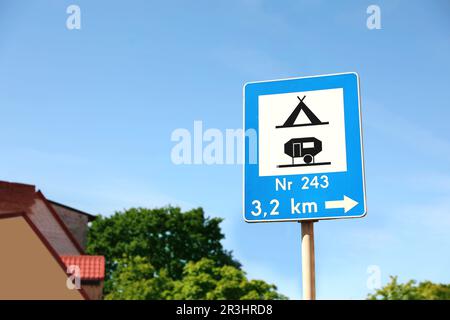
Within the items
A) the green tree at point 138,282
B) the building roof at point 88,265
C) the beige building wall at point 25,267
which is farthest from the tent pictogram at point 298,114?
the green tree at point 138,282

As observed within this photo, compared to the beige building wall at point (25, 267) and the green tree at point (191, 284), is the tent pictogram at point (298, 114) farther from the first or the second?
the green tree at point (191, 284)

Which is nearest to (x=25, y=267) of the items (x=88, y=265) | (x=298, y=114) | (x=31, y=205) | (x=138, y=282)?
(x=88, y=265)

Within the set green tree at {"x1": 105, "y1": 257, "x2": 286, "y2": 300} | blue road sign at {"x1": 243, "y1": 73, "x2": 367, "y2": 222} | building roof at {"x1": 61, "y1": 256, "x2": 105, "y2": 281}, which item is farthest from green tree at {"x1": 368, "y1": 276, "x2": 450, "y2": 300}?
blue road sign at {"x1": 243, "y1": 73, "x2": 367, "y2": 222}

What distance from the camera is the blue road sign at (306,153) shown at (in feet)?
16.4

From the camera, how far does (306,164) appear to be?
201 inches

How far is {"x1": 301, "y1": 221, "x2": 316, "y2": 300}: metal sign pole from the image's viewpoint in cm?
463

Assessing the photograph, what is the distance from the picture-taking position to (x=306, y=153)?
5129mm

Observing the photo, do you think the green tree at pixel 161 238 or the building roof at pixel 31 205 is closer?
the building roof at pixel 31 205

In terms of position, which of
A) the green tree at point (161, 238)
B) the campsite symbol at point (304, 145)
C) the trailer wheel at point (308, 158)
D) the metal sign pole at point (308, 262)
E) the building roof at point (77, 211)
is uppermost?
the building roof at point (77, 211)

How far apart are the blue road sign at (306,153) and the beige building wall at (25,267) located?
92.0 ft

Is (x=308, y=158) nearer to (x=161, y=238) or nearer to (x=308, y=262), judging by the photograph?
(x=308, y=262)

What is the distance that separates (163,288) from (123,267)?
612 cm

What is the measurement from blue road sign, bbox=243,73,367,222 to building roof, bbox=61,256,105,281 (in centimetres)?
4184
